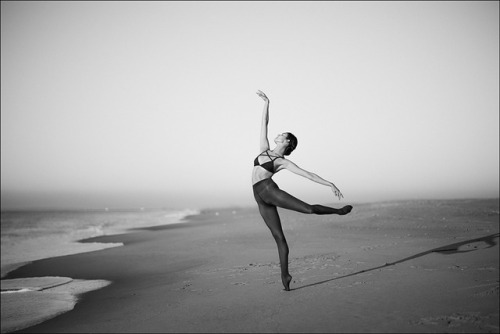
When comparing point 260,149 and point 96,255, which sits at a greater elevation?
point 260,149

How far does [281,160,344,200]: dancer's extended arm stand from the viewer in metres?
4.60

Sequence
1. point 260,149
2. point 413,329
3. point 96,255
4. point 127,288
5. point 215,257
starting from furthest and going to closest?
point 96,255
point 215,257
point 127,288
point 260,149
point 413,329

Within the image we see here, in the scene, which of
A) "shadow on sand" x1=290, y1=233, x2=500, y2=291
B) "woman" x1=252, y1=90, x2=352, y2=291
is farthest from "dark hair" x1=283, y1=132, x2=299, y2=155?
"shadow on sand" x1=290, y1=233, x2=500, y2=291

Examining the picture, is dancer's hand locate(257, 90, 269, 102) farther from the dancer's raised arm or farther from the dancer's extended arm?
the dancer's extended arm

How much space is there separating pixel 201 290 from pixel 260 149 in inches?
135

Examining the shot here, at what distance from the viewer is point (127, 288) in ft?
27.1

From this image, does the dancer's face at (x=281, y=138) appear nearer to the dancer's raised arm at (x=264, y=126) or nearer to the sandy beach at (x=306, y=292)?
the dancer's raised arm at (x=264, y=126)

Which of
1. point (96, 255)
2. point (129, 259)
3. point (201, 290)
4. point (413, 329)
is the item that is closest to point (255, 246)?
point (129, 259)

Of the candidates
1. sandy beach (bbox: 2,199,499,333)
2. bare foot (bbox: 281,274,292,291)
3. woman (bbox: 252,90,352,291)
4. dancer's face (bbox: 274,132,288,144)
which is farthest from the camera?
bare foot (bbox: 281,274,292,291)

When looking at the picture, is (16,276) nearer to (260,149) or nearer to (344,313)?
(260,149)

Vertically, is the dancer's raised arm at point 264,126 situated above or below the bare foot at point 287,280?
above

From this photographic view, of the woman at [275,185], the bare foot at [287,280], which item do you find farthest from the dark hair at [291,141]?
the bare foot at [287,280]

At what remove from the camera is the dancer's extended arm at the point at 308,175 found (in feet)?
15.1

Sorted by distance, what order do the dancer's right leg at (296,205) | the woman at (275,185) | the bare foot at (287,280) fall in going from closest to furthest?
1. the dancer's right leg at (296,205)
2. the woman at (275,185)
3. the bare foot at (287,280)
